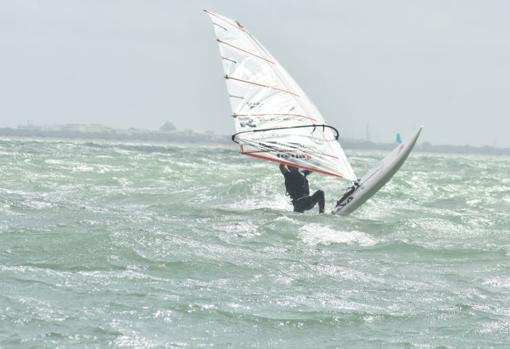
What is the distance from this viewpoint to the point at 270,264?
9367 millimetres

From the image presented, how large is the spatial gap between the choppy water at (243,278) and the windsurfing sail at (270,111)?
998 millimetres

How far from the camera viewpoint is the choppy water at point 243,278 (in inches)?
256

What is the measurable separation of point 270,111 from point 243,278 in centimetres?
594

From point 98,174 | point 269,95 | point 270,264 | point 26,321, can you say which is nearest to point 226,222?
point 269,95

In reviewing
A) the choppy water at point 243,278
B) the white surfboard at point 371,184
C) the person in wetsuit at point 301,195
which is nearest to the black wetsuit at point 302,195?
the person in wetsuit at point 301,195

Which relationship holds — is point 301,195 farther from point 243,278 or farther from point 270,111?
point 243,278

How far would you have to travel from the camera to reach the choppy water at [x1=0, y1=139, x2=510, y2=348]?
6512 millimetres

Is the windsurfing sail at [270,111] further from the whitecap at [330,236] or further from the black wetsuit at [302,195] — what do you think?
the whitecap at [330,236]

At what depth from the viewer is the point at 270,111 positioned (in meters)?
14.1

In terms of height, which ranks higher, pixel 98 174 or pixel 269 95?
pixel 269 95

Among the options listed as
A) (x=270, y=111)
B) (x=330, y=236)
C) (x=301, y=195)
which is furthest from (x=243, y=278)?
(x=270, y=111)

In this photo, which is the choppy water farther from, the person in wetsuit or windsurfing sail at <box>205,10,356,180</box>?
windsurfing sail at <box>205,10,356,180</box>

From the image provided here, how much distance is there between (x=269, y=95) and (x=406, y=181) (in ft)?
39.0

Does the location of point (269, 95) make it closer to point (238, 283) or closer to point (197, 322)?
point (238, 283)
